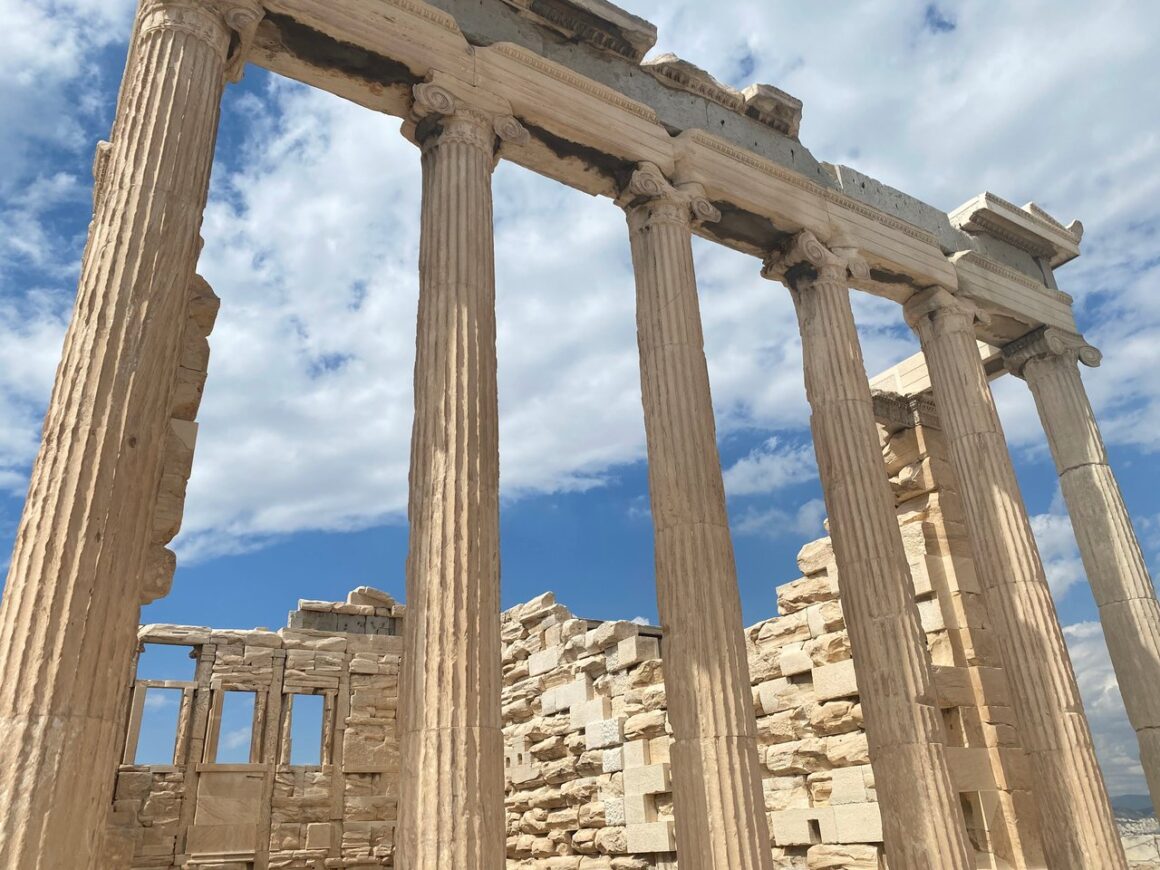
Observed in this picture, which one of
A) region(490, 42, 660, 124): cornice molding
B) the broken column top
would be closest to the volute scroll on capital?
region(490, 42, 660, 124): cornice molding

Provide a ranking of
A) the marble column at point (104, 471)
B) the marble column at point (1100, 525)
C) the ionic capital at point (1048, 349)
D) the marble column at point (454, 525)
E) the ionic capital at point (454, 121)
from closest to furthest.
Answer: the marble column at point (104, 471)
the marble column at point (454, 525)
the ionic capital at point (454, 121)
the marble column at point (1100, 525)
the ionic capital at point (1048, 349)

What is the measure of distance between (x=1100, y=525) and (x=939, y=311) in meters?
4.18

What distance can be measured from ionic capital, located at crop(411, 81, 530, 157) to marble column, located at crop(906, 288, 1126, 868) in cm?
767

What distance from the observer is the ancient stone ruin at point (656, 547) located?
6.62 m

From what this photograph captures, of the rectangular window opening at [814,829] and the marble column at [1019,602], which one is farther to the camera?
the rectangular window opening at [814,829]

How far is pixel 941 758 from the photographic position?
972 centimetres

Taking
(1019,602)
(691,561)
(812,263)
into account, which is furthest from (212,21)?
(1019,602)

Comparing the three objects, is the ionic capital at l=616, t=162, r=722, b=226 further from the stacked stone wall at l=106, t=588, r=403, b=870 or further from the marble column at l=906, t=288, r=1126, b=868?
the stacked stone wall at l=106, t=588, r=403, b=870

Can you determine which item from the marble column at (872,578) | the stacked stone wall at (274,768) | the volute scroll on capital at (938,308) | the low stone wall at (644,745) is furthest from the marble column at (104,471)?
the stacked stone wall at (274,768)

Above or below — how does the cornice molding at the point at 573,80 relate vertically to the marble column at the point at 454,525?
above

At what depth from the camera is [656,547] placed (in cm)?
967

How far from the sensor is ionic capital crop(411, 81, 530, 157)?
31.7 ft

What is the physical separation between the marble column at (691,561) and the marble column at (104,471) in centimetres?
503

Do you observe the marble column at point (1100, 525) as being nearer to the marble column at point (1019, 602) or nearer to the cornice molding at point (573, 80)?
the marble column at point (1019, 602)
